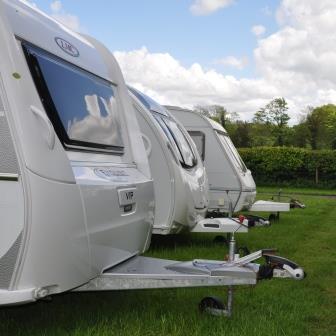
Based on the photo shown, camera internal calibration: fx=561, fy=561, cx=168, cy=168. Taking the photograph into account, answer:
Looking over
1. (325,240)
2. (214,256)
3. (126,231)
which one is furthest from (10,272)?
(325,240)

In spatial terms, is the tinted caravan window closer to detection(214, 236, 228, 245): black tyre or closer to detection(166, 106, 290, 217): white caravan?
detection(214, 236, 228, 245): black tyre

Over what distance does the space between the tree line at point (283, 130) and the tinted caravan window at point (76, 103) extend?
2312 inches

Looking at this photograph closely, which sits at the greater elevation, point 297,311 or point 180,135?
point 180,135

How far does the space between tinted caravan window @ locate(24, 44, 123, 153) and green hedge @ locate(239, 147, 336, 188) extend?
27673 millimetres

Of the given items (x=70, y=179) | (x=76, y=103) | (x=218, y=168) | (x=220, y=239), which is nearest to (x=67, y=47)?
(x=76, y=103)

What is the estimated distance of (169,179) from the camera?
7422 millimetres

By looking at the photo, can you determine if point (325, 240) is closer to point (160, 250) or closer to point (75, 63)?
point (160, 250)

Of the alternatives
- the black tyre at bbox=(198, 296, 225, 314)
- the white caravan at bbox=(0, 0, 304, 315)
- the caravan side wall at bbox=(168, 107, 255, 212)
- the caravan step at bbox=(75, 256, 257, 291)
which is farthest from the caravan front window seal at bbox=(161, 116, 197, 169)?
the caravan step at bbox=(75, 256, 257, 291)

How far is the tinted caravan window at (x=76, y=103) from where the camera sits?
12.7 feet

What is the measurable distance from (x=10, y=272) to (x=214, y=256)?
4.80m

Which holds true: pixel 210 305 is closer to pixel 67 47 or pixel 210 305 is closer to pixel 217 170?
pixel 67 47

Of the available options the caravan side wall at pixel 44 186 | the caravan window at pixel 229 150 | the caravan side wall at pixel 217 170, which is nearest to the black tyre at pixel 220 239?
the caravan side wall at pixel 217 170

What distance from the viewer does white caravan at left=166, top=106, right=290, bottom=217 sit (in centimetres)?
1088

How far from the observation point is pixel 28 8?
417 cm
